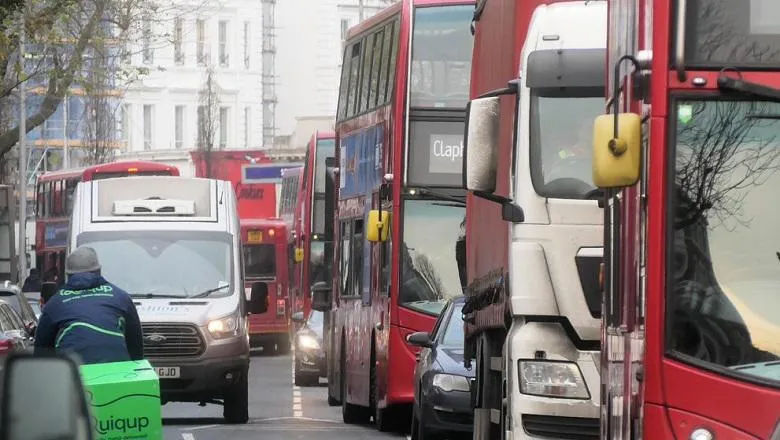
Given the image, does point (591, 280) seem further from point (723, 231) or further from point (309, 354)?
point (309, 354)

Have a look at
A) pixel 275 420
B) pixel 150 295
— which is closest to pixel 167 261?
pixel 150 295

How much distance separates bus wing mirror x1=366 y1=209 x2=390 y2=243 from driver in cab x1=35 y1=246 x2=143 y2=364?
383 inches

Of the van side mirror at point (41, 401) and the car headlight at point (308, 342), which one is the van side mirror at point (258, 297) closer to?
the car headlight at point (308, 342)

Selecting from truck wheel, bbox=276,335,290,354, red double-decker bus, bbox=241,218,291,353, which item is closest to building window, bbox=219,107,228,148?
truck wheel, bbox=276,335,290,354

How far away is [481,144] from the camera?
13031 millimetres

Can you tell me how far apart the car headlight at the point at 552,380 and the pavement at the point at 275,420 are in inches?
348

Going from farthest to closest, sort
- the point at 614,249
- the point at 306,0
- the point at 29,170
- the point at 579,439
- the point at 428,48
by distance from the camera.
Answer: the point at 306,0 → the point at 29,170 → the point at 428,48 → the point at 579,439 → the point at 614,249

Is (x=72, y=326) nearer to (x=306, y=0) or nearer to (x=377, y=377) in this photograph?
(x=377, y=377)

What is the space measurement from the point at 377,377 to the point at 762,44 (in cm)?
1433

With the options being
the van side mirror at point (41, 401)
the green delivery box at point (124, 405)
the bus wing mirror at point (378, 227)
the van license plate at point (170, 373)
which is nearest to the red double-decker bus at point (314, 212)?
the bus wing mirror at point (378, 227)

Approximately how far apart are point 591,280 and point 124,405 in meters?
2.86

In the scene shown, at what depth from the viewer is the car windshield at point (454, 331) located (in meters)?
18.9

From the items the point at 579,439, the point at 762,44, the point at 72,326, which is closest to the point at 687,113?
the point at 762,44

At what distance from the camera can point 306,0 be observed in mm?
103125
